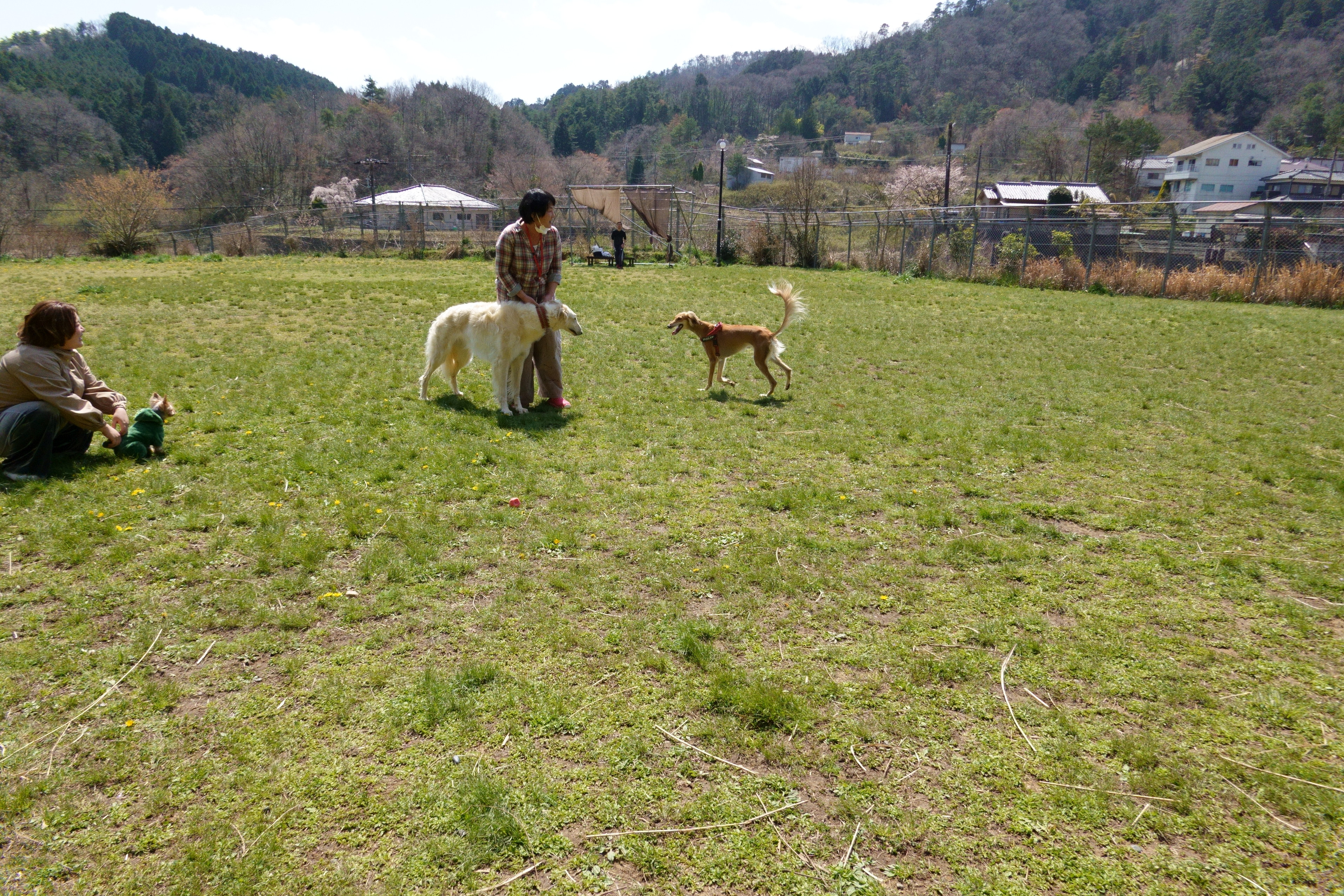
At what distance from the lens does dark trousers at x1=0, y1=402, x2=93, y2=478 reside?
17.5 feet

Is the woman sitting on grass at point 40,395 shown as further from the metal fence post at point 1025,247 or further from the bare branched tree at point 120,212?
the bare branched tree at point 120,212

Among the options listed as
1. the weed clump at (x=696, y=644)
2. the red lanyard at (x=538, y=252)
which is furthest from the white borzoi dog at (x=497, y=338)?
the weed clump at (x=696, y=644)

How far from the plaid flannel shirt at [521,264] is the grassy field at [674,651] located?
55.0 inches

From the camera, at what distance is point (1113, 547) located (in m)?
5.18

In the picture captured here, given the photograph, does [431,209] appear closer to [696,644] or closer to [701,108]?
[696,644]

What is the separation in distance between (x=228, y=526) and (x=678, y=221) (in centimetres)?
2623

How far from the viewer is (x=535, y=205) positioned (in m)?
7.41

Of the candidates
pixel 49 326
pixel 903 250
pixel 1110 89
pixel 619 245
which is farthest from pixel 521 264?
pixel 1110 89

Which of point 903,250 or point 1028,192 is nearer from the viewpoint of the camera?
point 903,250

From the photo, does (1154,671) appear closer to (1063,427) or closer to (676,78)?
(1063,427)

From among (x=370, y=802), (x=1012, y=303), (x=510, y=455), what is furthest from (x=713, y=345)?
(x=1012, y=303)

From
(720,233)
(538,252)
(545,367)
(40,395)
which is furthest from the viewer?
(720,233)

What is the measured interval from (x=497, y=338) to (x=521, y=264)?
2.79ft

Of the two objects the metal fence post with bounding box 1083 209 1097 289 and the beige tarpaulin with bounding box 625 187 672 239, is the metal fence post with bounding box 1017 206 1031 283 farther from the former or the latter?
the beige tarpaulin with bounding box 625 187 672 239
